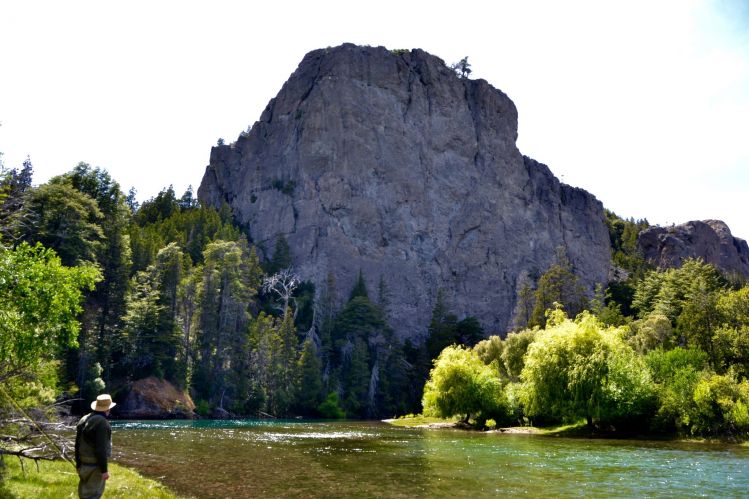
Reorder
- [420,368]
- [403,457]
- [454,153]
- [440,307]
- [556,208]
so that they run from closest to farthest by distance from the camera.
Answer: [403,457] → [420,368] → [440,307] → [454,153] → [556,208]

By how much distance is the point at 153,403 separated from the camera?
215 feet

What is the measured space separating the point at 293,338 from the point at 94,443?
74717mm

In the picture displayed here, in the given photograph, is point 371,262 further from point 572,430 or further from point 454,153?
point 572,430

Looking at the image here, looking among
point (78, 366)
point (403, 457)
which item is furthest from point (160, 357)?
point (403, 457)

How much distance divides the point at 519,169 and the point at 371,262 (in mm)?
50468

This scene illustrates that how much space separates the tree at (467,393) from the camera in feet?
168

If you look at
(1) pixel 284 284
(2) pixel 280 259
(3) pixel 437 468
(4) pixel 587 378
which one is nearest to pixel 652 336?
(4) pixel 587 378

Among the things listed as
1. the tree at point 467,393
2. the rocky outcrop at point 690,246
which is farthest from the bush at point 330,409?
the rocky outcrop at point 690,246

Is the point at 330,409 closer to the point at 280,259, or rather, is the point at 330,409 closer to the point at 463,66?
the point at 280,259

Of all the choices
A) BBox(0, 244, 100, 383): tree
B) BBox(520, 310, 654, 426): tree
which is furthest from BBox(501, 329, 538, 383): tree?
BBox(0, 244, 100, 383): tree

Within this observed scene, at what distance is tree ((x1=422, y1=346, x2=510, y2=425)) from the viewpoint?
51312 mm

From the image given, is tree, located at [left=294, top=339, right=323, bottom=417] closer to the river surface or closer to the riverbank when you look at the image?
the riverbank

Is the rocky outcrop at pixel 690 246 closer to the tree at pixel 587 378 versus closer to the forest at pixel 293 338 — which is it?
the forest at pixel 293 338

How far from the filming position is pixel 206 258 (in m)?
85.3
